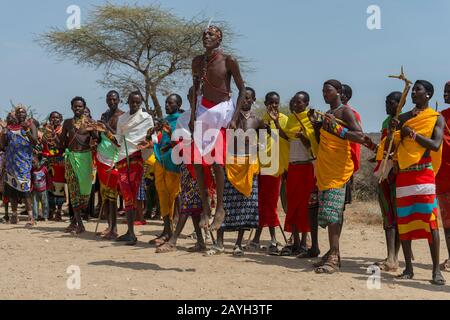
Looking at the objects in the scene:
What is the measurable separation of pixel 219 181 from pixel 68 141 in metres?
4.63

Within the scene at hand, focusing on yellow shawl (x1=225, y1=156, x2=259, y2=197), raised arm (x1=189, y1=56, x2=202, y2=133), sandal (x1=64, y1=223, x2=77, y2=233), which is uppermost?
raised arm (x1=189, y1=56, x2=202, y2=133)

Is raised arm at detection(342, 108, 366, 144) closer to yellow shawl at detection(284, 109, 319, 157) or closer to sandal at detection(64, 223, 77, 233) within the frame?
yellow shawl at detection(284, 109, 319, 157)

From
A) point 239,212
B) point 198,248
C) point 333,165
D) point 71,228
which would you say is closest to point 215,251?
point 198,248

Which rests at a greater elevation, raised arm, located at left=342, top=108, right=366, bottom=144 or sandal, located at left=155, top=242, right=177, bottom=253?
raised arm, located at left=342, top=108, right=366, bottom=144

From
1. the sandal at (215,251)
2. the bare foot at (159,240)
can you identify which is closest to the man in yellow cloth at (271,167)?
the sandal at (215,251)

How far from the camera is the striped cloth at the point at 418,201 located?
6.70m

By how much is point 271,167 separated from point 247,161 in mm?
607

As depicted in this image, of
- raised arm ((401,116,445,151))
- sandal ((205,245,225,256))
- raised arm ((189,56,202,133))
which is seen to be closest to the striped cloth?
raised arm ((401,116,445,151))

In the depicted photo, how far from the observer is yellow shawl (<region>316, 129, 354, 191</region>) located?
7.12 metres

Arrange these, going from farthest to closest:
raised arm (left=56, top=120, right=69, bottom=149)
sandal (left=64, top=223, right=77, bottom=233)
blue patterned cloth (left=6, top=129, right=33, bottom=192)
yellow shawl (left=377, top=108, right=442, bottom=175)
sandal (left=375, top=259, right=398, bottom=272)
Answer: blue patterned cloth (left=6, top=129, right=33, bottom=192), raised arm (left=56, top=120, right=69, bottom=149), sandal (left=64, top=223, right=77, bottom=233), sandal (left=375, top=259, right=398, bottom=272), yellow shawl (left=377, top=108, right=442, bottom=175)

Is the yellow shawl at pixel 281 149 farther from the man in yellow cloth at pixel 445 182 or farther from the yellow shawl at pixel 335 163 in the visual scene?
the man in yellow cloth at pixel 445 182

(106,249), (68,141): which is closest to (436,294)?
(106,249)

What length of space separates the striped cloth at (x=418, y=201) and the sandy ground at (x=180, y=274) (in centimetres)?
57
